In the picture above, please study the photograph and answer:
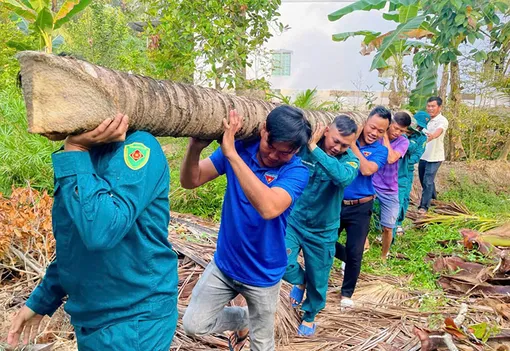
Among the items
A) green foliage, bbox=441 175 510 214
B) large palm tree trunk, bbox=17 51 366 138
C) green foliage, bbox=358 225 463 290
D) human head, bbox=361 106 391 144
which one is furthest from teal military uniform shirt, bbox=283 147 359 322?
green foliage, bbox=441 175 510 214

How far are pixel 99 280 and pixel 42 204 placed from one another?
7.93 ft

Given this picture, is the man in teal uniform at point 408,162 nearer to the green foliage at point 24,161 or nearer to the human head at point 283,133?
the human head at point 283,133

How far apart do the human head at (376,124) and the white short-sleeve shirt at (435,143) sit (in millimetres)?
3926

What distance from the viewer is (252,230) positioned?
2.67 meters

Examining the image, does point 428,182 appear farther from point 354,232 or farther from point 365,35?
point 365,35

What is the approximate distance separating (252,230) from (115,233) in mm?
1304

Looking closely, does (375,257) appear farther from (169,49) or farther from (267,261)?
(169,49)

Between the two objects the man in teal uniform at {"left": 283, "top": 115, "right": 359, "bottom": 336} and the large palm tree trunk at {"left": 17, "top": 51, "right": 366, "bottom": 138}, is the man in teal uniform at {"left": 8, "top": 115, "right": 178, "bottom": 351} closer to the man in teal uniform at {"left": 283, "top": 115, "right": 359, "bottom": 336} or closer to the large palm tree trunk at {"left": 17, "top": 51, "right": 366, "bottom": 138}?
the large palm tree trunk at {"left": 17, "top": 51, "right": 366, "bottom": 138}

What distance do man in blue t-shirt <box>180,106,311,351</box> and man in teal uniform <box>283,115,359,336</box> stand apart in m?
0.84

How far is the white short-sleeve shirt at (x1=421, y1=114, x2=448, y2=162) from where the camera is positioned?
7.80m

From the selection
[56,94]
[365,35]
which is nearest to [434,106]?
[365,35]

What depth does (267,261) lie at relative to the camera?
2.71 m

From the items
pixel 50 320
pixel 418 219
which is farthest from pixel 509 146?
pixel 50 320

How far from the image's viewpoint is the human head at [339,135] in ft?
11.2
